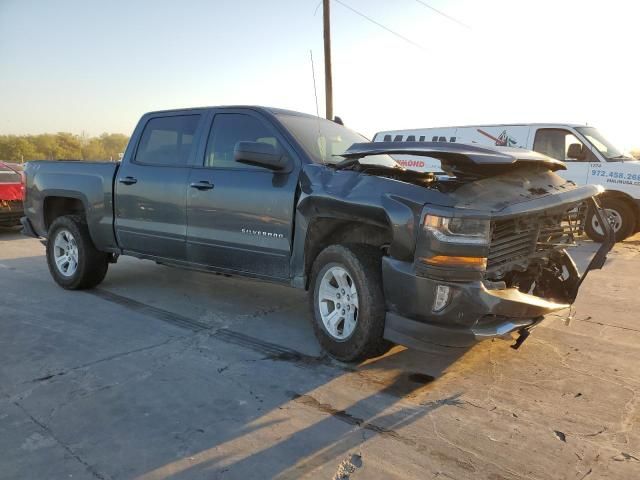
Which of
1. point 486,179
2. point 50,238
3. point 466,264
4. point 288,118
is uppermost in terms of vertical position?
point 288,118

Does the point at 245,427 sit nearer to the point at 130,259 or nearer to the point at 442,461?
the point at 442,461

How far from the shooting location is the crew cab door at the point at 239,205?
426 cm

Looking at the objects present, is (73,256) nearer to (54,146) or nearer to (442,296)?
(442,296)

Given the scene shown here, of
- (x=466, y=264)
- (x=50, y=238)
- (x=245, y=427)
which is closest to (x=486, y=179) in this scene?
(x=466, y=264)

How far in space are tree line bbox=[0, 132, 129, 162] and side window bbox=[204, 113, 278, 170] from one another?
43383 millimetres

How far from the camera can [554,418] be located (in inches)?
120

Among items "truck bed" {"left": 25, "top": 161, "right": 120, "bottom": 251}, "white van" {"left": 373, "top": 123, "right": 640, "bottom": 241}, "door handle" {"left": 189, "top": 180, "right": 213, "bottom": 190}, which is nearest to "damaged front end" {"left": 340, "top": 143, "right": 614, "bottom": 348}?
"door handle" {"left": 189, "top": 180, "right": 213, "bottom": 190}

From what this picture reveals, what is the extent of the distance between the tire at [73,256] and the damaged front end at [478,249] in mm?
3653

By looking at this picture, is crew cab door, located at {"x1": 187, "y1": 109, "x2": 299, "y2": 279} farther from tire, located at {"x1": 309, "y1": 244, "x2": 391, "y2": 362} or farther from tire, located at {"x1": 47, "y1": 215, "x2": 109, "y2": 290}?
tire, located at {"x1": 47, "y1": 215, "x2": 109, "y2": 290}

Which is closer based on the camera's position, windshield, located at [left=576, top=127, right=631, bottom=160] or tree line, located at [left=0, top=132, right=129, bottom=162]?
windshield, located at [left=576, top=127, right=631, bottom=160]

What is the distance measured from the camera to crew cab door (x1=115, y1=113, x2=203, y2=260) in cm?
502

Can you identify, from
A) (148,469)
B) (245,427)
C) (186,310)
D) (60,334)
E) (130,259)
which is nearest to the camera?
(148,469)

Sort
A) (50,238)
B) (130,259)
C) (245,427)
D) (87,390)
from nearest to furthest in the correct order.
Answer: (245,427) → (87,390) → (50,238) → (130,259)

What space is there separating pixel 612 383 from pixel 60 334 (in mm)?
4367
